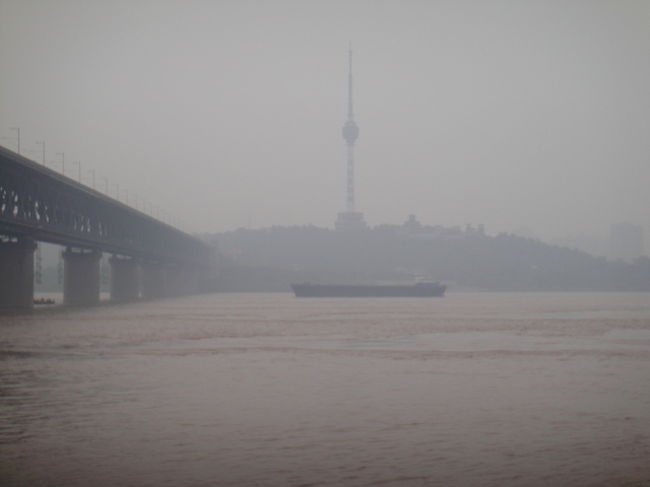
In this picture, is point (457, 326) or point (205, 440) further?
point (457, 326)

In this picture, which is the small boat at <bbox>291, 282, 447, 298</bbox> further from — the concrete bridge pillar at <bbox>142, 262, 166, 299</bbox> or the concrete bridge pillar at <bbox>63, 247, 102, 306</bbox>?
the concrete bridge pillar at <bbox>63, 247, 102, 306</bbox>

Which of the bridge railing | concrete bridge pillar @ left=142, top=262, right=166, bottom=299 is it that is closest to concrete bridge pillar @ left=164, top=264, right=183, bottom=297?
concrete bridge pillar @ left=142, top=262, right=166, bottom=299

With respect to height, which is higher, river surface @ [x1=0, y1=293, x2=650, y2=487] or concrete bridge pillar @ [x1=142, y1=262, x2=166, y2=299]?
concrete bridge pillar @ [x1=142, y1=262, x2=166, y2=299]

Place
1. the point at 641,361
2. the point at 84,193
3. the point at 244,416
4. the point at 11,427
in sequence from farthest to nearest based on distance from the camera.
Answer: the point at 84,193 < the point at 641,361 < the point at 244,416 < the point at 11,427

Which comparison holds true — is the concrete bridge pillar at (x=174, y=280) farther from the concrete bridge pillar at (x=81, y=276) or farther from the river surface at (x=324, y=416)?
the river surface at (x=324, y=416)

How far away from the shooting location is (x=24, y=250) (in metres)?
83.1

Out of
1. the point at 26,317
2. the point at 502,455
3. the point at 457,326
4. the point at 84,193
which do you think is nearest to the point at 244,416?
the point at 502,455

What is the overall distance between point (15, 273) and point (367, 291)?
11972 centimetres

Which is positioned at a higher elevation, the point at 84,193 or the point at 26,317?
the point at 84,193

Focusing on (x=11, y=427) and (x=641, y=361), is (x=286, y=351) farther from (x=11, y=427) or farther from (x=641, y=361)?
(x=11, y=427)

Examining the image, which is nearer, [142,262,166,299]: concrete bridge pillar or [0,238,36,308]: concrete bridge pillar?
[0,238,36,308]: concrete bridge pillar

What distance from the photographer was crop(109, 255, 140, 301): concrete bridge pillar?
461ft

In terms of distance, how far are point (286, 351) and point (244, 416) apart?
1952 cm

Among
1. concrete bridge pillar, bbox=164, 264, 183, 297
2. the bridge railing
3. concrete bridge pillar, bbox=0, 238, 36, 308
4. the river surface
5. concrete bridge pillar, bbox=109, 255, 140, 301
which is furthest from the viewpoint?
concrete bridge pillar, bbox=164, 264, 183, 297
